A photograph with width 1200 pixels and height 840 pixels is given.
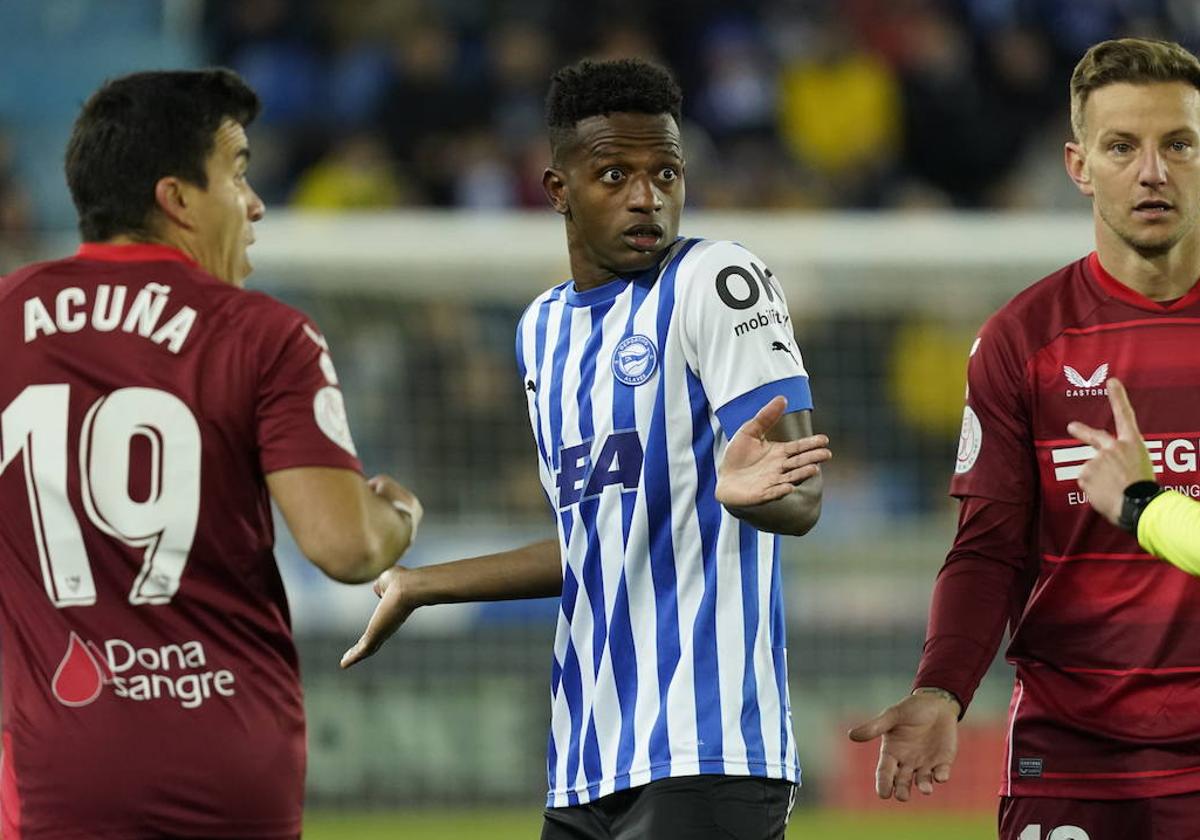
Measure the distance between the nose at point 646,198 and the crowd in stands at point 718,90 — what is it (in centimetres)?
814

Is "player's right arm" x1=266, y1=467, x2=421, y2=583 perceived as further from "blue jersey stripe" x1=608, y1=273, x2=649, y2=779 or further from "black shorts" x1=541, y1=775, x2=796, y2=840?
"black shorts" x1=541, y1=775, x2=796, y2=840

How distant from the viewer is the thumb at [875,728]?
4.46 m

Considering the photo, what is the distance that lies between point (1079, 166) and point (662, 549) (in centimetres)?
144

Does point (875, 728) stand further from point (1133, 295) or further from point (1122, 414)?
point (1133, 295)

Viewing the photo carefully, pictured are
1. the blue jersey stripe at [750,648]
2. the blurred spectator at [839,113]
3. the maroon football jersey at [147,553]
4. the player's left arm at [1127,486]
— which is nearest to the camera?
the maroon football jersey at [147,553]

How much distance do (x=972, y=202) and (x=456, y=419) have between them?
180 inches

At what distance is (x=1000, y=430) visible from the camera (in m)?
4.73

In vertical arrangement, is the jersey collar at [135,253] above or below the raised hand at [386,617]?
above

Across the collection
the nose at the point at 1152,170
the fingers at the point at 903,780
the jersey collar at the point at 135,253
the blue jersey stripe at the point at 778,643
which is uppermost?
the nose at the point at 1152,170

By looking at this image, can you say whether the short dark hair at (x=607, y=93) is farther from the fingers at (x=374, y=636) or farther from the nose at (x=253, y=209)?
the fingers at (x=374, y=636)

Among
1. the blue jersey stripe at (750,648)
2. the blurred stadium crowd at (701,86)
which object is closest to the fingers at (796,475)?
the blue jersey stripe at (750,648)

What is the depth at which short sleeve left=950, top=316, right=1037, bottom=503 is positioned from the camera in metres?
4.71

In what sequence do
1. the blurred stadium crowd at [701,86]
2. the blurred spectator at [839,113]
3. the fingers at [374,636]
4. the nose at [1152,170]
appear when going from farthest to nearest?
the blurred spectator at [839,113] → the blurred stadium crowd at [701,86] → the fingers at [374,636] → the nose at [1152,170]

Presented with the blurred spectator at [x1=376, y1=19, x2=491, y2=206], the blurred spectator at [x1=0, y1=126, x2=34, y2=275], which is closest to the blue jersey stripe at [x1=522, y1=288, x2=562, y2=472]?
the blurred spectator at [x1=0, y1=126, x2=34, y2=275]
